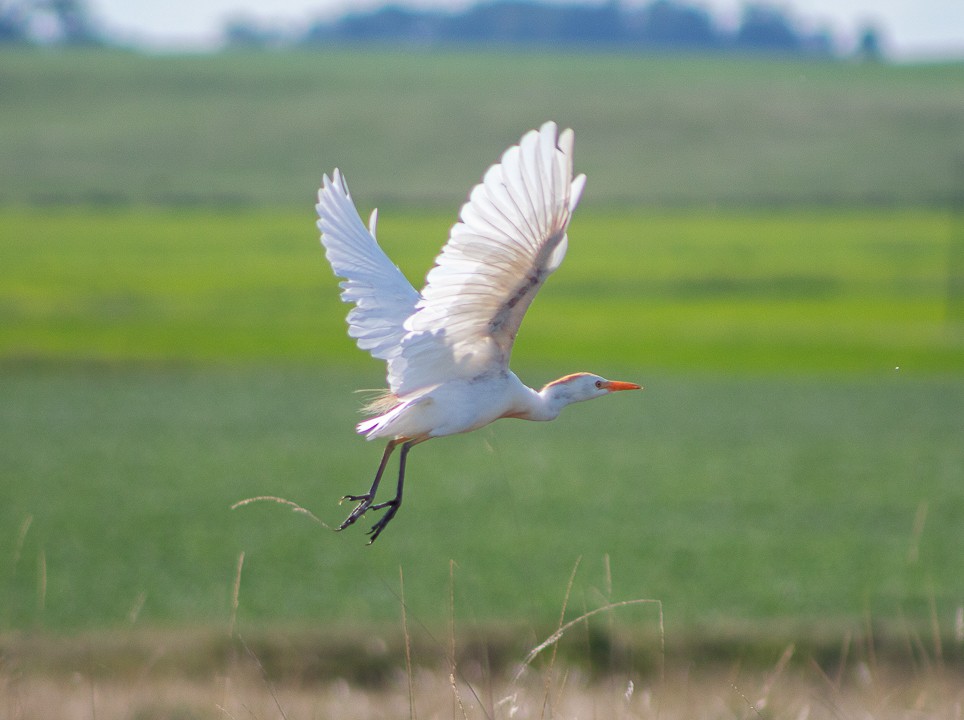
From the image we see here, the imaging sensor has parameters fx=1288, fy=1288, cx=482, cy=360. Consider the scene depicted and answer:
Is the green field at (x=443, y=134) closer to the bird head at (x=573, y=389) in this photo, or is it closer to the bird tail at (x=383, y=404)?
the bird tail at (x=383, y=404)

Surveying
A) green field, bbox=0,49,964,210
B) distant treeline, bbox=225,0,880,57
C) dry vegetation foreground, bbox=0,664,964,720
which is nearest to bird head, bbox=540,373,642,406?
dry vegetation foreground, bbox=0,664,964,720

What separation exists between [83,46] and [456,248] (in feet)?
259

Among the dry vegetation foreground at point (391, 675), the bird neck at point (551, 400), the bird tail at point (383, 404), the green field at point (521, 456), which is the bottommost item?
the green field at point (521, 456)

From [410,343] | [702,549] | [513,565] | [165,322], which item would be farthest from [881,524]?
[165,322]

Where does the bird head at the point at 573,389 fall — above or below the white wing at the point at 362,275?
below

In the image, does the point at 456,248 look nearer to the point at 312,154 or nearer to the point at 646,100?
the point at 312,154

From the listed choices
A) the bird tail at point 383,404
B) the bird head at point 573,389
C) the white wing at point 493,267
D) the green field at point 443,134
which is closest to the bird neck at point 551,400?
the bird head at point 573,389

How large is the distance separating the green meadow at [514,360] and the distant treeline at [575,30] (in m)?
10.6

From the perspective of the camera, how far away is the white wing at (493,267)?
342cm

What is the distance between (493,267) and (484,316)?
155mm

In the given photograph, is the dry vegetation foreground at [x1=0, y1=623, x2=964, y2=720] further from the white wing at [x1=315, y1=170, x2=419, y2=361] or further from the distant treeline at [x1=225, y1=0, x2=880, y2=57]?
the distant treeline at [x1=225, y1=0, x2=880, y2=57]

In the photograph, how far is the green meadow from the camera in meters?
11.3

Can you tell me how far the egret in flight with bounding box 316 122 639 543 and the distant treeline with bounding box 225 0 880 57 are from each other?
7142 cm

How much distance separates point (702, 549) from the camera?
1305 centimetres
